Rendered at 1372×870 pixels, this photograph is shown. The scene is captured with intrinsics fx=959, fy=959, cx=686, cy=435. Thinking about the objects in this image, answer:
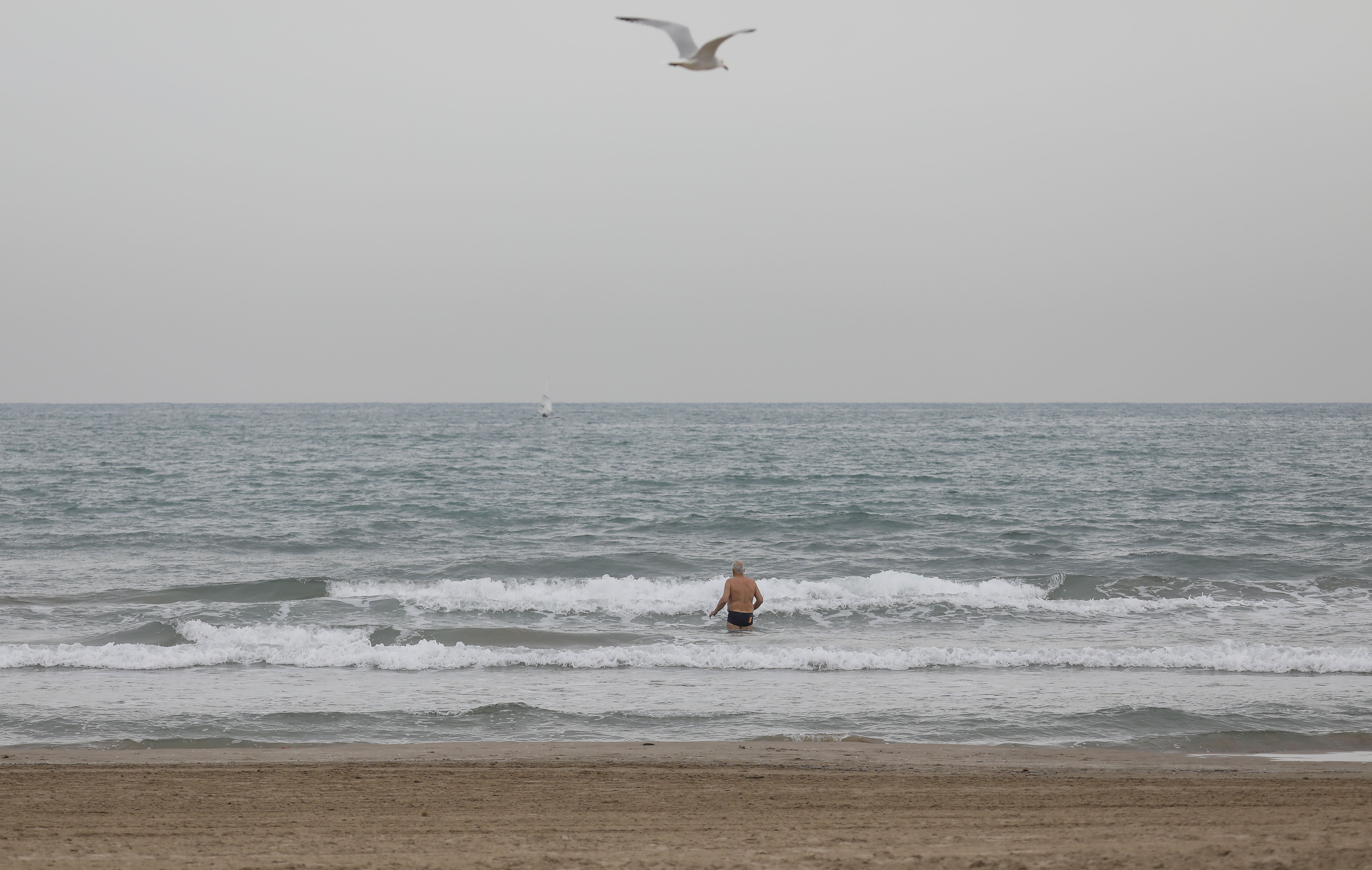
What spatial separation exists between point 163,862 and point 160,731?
4775mm

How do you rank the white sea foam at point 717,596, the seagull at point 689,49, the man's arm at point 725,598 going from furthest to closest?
the white sea foam at point 717,596 < the man's arm at point 725,598 < the seagull at point 689,49

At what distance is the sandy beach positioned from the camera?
5277mm

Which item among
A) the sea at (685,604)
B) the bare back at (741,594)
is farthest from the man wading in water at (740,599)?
the sea at (685,604)

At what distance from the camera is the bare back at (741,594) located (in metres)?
13.9

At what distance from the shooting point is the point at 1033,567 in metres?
20.4

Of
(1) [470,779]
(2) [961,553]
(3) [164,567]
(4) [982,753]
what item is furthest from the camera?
(2) [961,553]

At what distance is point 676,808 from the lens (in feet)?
21.7

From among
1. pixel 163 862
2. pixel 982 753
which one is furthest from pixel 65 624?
pixel 982 753

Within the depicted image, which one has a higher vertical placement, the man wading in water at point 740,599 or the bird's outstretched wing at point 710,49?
the bird's outstretched wing at point 710,49

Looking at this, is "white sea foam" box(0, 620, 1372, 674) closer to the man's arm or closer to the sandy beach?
the man's arm

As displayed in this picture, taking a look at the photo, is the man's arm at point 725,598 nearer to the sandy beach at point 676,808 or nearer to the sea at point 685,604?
the sea at point 685,604

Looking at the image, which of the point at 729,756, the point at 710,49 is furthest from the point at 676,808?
the point at 710,49

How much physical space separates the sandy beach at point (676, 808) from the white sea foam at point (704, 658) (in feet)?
12.0

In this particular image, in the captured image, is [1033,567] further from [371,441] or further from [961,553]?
[371,441]
